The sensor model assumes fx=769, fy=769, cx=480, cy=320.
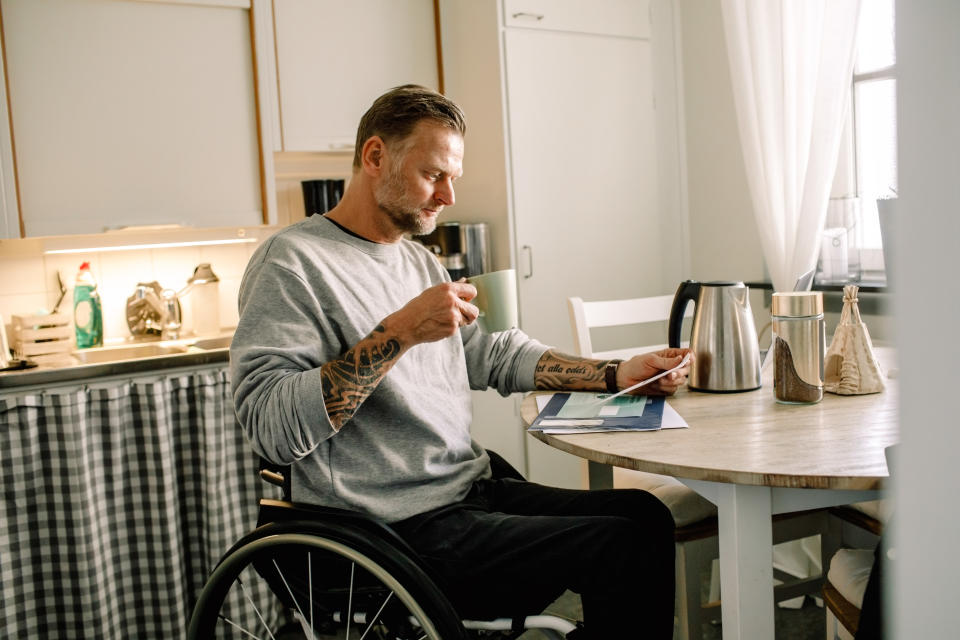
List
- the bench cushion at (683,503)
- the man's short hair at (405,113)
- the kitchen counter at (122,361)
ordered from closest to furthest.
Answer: the man's short hair at (405,113)
the bench cushion at (683,503)
the kitchen counter at (122,361)

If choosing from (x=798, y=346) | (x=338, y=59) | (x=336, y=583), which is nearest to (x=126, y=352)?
(x=338, y=59)

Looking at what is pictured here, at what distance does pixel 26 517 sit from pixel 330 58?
1802mm

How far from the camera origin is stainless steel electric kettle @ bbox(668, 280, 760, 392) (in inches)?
55.9

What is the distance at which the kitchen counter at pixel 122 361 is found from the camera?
2.13 m

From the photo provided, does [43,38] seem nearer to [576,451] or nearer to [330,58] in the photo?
[330,58]

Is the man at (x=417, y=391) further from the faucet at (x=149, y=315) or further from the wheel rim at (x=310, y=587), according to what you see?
the faucet at (x=149, y=315)

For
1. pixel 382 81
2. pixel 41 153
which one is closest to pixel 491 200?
pixel 382 81

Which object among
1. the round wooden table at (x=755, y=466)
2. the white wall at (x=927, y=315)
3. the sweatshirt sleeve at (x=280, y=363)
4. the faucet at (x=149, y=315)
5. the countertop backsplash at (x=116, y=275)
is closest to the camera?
the white wall at (x=927, y=315)

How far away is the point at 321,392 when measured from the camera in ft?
3.74

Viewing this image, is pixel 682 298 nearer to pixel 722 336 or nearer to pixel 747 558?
pixel 722 336

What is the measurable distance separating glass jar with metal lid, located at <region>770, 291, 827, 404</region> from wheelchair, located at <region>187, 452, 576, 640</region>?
1.84ft

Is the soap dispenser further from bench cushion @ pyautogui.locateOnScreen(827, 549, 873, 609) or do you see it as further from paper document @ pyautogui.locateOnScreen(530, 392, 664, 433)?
bench cushion @ pyautogui.locateOnScreen(827, 549, 873, 609)

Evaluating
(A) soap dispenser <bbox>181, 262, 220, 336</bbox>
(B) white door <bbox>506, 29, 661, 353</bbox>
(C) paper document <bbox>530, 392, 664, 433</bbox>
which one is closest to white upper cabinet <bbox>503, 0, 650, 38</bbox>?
(B) white door <bbox>506, 29, 661, 353</bbox>

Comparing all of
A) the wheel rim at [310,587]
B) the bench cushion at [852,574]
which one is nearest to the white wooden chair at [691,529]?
the bench cushion at [852,574]
